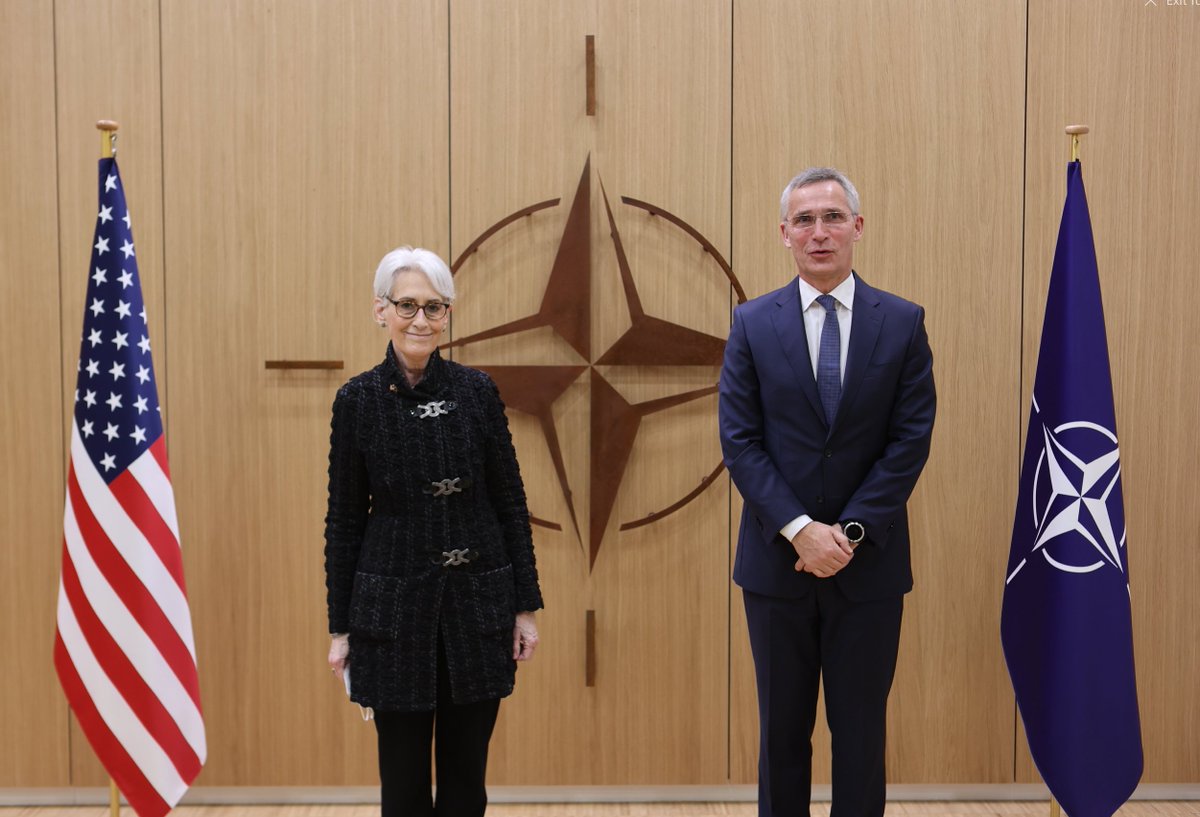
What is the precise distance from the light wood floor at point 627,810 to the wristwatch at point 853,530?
1325 mm

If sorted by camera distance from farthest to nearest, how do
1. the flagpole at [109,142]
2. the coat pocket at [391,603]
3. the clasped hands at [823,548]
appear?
the flagpole at [109,142]
the clasped hands at [823,548]
the coat pocket at [391,603]

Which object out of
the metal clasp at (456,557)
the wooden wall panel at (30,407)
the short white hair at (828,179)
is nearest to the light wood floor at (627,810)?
the wooden wall panel at (30,407)

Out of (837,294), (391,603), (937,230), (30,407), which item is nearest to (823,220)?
(837,294)

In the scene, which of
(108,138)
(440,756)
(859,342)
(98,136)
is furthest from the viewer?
(98,136)

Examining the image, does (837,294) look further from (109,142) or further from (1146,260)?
(109,142)

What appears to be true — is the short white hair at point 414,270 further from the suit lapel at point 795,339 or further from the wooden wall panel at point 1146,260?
the wooden wall panel at point 1146,260

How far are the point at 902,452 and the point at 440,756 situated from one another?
1.25 metres

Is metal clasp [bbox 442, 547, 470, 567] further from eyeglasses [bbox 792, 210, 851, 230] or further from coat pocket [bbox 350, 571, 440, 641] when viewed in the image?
eyeglasses [bbox 792, 210, 851, 230]

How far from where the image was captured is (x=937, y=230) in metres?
3.06

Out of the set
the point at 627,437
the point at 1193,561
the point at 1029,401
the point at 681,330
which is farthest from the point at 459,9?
the point at 1193,561

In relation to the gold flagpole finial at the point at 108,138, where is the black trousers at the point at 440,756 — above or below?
below

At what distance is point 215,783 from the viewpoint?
10.2 ft

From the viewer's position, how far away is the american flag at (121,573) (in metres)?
2.54

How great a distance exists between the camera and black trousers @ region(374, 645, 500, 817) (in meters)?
2.02
